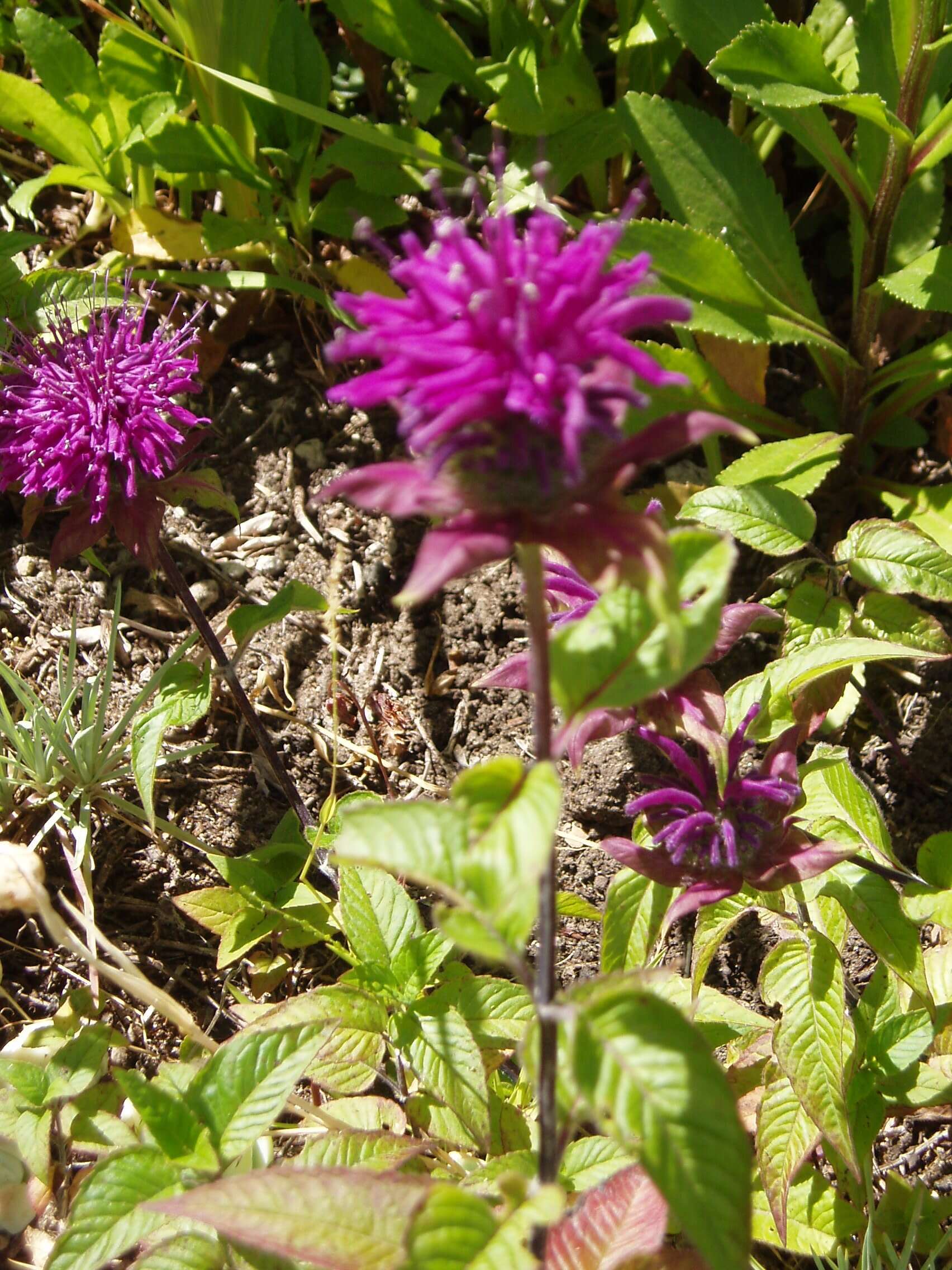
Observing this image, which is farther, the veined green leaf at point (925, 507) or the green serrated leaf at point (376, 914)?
the veined green leaf at point (925, 507)

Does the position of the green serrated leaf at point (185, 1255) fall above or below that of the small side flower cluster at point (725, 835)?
below

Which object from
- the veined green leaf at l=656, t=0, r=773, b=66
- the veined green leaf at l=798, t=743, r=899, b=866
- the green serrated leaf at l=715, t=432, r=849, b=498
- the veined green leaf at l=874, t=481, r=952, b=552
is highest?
the veined green leaf at l=656, t=0, r=773, b=66

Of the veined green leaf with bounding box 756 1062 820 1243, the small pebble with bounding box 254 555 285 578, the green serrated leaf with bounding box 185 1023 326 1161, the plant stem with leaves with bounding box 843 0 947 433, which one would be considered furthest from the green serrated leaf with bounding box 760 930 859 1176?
the small pebble with bounding box 254 555 285 578

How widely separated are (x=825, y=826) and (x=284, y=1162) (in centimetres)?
104

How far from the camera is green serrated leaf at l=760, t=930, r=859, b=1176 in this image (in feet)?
4.76

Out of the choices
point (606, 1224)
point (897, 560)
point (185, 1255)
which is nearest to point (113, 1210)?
point (185, 1255)

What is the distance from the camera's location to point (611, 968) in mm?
1575

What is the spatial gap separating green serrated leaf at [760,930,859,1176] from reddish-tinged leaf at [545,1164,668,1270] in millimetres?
363

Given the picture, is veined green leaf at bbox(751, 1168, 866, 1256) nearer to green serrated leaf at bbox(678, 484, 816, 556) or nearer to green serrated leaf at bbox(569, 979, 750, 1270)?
green serrated leaf at bbox(569, 979, 750, 1270)

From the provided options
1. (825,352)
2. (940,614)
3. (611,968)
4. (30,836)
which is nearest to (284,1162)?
(611,968)

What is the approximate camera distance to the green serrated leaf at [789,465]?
6.75ft

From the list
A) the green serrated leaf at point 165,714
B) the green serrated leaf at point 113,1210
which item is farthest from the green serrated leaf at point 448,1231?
the green serrated leaf at point 165,714

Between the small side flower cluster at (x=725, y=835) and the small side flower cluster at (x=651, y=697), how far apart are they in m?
0.03

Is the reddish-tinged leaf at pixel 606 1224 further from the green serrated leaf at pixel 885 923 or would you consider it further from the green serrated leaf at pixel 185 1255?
the green serrated leaf at pixel 885 923
